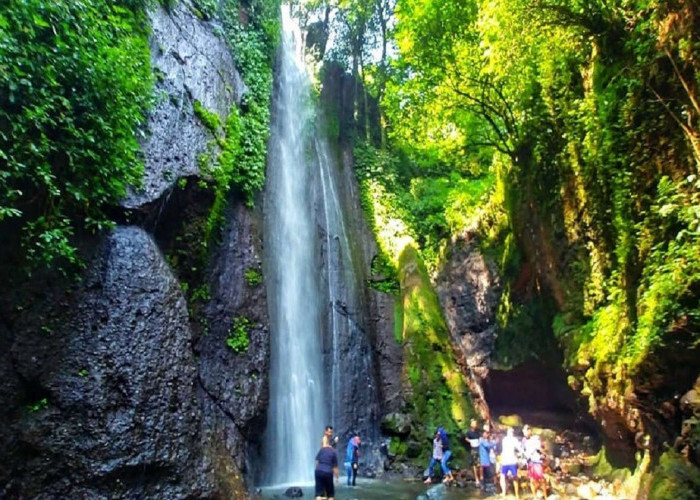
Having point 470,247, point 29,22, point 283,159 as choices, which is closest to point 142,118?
point 29,22

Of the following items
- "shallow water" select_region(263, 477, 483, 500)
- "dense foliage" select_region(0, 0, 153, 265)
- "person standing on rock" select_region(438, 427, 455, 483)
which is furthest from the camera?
"person standing on rock" select_region(438, 427, 455, 483)

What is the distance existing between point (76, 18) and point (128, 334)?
488cm

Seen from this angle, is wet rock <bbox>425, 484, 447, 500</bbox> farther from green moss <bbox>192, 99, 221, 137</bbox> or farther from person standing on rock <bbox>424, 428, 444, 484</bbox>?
green moss <bbox>192, 99, 221, 137</bbox>

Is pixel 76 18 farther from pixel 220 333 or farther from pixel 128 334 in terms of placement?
pixel 220 333

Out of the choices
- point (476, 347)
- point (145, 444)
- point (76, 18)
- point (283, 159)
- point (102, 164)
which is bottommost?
point (145, 444)

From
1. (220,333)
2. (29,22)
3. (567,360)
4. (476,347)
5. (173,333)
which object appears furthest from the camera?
(476,347)

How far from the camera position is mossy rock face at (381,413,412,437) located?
14531mm

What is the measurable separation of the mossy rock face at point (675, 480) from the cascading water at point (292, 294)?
804 centimetres

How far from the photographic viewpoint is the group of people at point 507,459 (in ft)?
36.6

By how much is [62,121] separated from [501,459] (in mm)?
10641

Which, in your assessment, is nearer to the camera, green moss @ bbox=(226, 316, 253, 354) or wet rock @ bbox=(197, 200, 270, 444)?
wet rock @ bbox=(197, 200, 270, 444)

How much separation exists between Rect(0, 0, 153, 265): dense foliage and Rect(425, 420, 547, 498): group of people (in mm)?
9274

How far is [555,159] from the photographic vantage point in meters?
13.2

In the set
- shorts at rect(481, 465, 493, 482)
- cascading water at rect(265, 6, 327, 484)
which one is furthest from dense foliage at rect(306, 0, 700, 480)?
cascading water at rect(265, 6, 327, 484)
